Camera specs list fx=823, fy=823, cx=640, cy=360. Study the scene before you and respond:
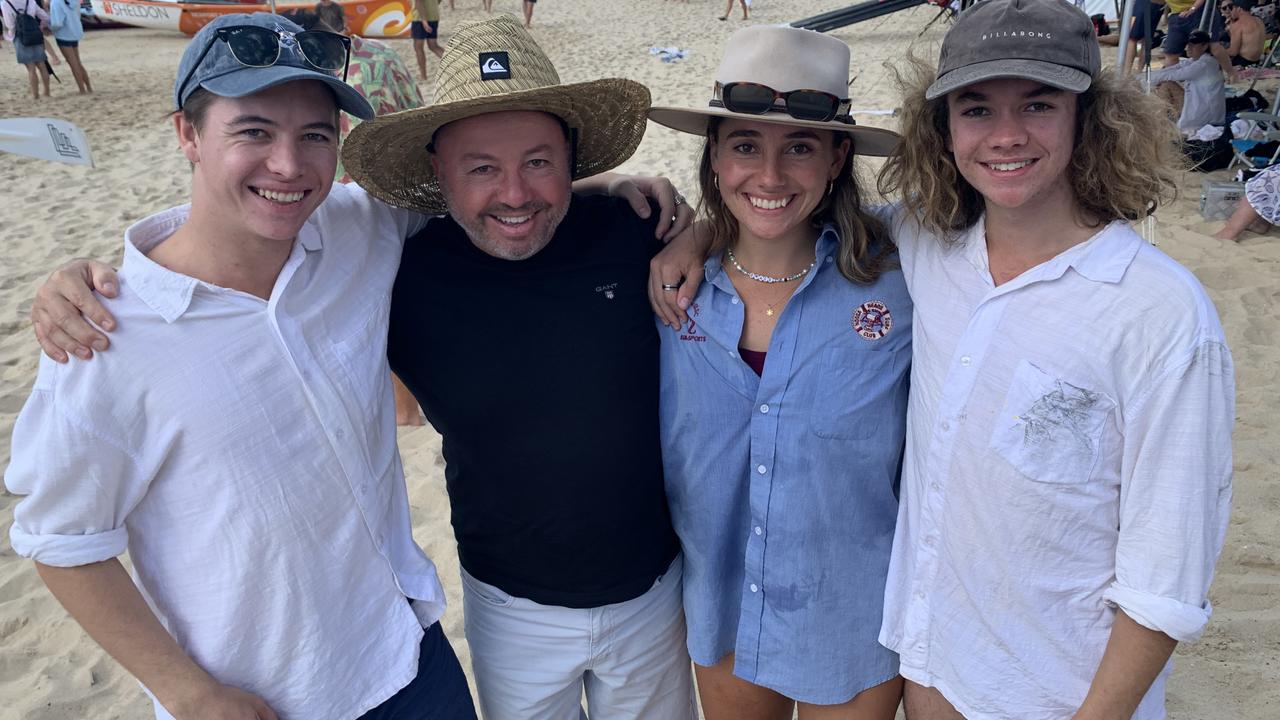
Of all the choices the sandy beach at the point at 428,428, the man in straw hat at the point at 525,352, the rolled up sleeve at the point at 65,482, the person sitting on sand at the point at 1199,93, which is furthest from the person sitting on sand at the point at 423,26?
the rolled up sleeve at the point at 65,482

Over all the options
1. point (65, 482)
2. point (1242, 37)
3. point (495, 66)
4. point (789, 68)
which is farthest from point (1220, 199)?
point (65, 482)

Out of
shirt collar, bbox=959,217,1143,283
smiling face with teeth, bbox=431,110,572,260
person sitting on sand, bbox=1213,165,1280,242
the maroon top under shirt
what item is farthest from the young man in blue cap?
person sitting on sand, bbox=1213,165,1280,242

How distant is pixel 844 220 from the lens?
84.9 inches

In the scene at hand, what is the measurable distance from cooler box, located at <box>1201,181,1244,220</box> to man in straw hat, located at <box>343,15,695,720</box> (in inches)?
243

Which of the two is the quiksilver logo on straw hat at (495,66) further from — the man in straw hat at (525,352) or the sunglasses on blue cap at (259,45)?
the sunglasses on blue cap at (259,45)

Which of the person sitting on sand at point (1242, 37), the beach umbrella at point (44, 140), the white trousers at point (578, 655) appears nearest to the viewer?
the white trousers at point (578, 655)

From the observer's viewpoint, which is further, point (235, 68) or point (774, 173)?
point (774, 173)

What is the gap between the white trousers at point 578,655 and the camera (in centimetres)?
228

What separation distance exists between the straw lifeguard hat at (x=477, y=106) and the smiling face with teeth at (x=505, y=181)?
42 millimetres

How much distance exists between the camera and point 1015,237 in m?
1.83

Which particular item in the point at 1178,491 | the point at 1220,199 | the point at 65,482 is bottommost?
the point at 1220,199

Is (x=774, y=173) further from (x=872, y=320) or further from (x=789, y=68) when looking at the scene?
(x=872, y=320)

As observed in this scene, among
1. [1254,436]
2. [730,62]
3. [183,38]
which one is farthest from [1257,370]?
[183,38]

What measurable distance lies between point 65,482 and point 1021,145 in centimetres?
202
